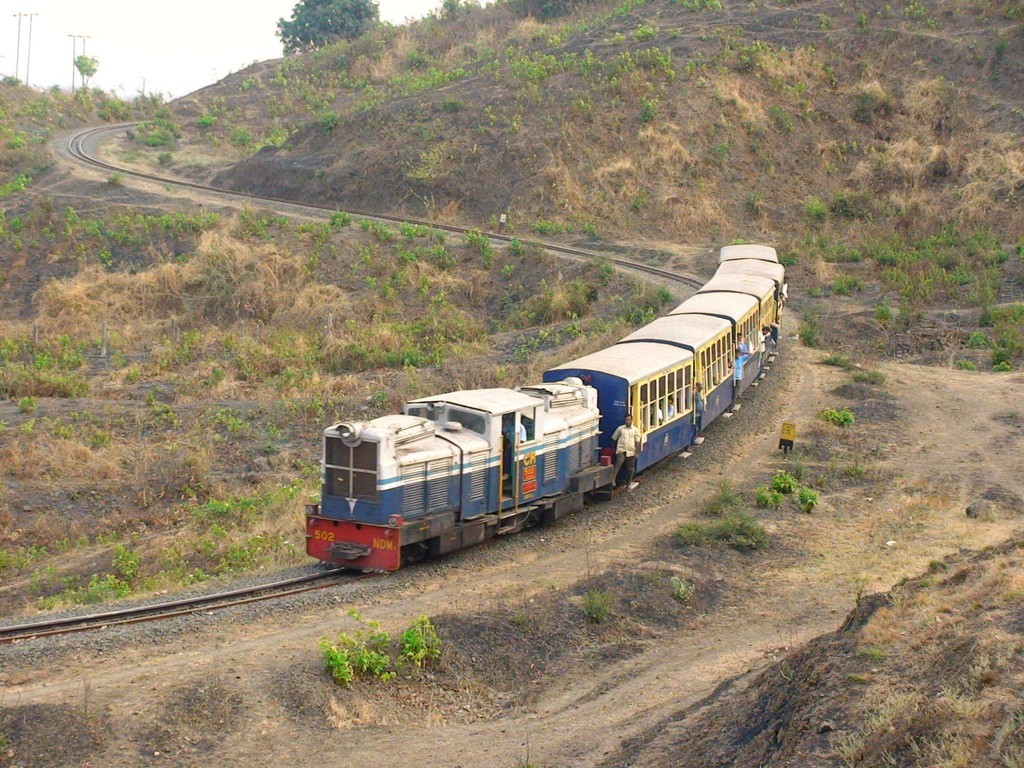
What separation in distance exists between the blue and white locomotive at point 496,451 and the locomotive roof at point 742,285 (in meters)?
6.33

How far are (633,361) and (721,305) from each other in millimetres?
7018

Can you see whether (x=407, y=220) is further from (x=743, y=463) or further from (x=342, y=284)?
(x=743, y=463)

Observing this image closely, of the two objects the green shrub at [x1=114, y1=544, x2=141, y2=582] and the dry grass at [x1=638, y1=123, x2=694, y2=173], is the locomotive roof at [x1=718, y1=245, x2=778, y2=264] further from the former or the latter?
the green shrub at [x1=114, y1=544, x2=141, y2=582]

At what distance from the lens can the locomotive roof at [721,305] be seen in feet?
85.4

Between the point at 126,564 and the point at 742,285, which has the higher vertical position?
the point at 742,285

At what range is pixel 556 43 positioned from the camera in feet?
205

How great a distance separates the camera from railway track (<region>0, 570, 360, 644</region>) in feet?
44.5

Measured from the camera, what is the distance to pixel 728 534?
18.1 m

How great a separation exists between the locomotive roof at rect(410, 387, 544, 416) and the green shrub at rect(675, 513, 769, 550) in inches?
134

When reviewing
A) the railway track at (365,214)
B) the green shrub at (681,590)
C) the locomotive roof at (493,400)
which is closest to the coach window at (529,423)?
the locomotive roof at (493,400)

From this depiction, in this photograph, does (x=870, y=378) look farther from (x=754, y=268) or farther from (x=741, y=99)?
(x=741, y=99)

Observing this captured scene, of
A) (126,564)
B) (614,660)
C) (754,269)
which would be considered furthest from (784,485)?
(754,269)

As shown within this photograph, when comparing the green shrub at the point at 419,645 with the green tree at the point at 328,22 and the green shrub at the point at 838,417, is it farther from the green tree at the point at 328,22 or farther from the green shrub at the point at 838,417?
the green tree at the point at 328,22

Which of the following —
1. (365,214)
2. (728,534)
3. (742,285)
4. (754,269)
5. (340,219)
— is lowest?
(728,534)
